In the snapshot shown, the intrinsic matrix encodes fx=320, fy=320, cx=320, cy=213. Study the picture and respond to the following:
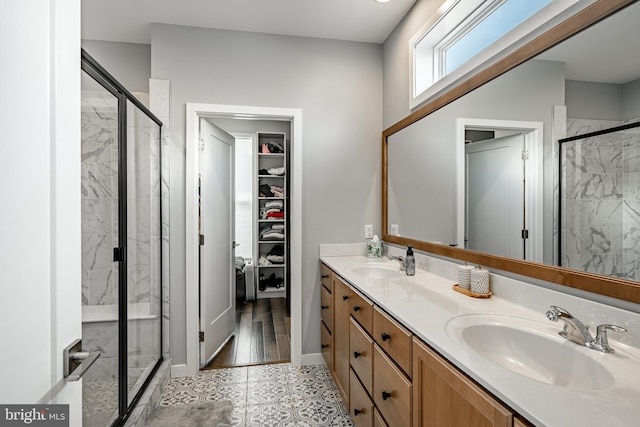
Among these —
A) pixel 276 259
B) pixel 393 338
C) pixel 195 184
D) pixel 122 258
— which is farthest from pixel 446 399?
pixel 276 259

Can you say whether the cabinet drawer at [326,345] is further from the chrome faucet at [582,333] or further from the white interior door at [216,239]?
the chrome faucet at [582,333]

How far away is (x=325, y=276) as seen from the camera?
2521mm

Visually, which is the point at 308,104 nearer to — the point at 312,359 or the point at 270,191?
the point at 270,191

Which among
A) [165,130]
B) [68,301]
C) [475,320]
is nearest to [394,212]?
[475,320]

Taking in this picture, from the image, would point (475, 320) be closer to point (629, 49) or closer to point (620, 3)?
point (629, 49)

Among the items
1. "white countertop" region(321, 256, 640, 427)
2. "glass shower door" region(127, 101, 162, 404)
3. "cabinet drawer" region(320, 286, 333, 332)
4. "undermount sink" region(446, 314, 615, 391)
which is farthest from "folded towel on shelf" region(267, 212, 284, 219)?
"undermount sink" region(446, 314, 615, 391)

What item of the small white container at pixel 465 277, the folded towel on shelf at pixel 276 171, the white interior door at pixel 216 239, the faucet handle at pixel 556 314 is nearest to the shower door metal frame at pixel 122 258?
the white interior door at pixel 216 239

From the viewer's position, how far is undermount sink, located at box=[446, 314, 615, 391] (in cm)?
91

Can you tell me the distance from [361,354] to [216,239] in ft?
5.58

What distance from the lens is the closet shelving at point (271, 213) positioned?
4410 millimetres

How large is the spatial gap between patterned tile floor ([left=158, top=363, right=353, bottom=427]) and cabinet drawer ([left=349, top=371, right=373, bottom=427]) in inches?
7.2

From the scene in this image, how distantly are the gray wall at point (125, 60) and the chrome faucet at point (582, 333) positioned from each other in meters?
3.20

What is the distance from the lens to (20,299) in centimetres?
52

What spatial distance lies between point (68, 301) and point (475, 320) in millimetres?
1239
